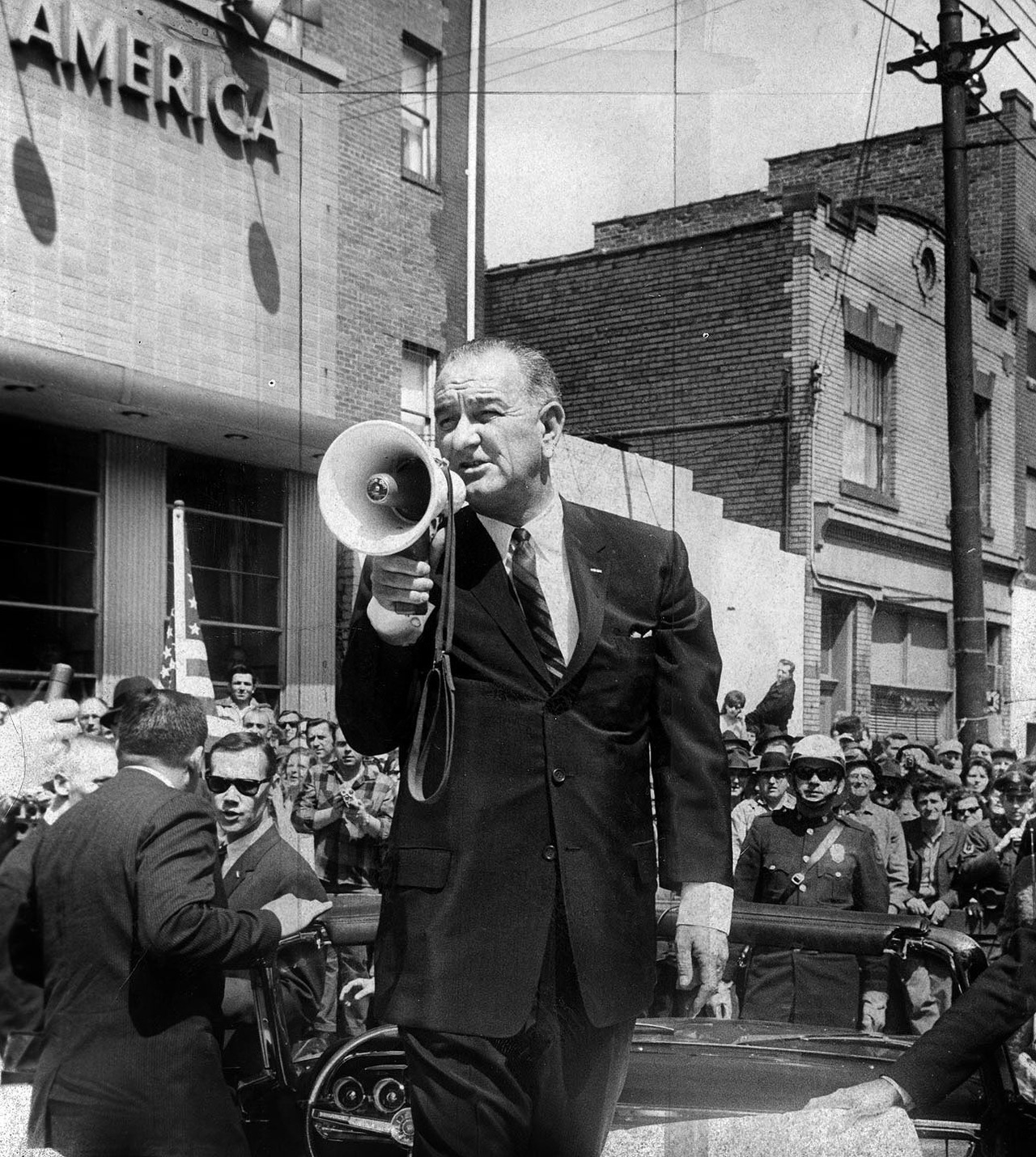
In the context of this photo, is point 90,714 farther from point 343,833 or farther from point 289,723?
point 343,833

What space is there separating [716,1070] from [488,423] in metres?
1.91

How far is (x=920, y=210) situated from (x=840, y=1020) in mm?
7513

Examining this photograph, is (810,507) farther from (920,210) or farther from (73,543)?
(73,543)

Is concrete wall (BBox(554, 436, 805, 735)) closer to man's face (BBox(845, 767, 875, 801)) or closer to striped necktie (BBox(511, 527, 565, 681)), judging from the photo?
man's face (BBox(845, 767, 875, 801))

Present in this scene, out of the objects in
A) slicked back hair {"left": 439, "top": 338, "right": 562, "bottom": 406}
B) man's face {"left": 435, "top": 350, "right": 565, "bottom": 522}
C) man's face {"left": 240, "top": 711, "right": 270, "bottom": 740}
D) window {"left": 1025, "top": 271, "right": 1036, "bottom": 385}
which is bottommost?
man's face {"left": 240, "top": 711, "right": 270, "bottom": 740}

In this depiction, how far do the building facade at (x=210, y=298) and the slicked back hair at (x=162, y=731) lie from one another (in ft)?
9.99

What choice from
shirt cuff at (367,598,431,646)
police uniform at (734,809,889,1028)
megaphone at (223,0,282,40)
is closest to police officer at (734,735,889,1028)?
police uniform at (734,809,889,1028)

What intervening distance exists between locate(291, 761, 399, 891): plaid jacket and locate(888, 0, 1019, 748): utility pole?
125 inches

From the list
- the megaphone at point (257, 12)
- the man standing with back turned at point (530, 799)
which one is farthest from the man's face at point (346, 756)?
the man standing with back turned at point (530, 799)

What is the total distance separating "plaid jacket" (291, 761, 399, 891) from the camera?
252 inches

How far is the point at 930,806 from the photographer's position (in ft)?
22.7

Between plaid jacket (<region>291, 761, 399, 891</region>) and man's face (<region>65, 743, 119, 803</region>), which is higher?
man's face (<region>65, 743, 119, 803</region>)

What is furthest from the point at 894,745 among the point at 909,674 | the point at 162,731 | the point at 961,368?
the point at 162,731

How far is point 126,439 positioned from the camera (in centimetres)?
682
